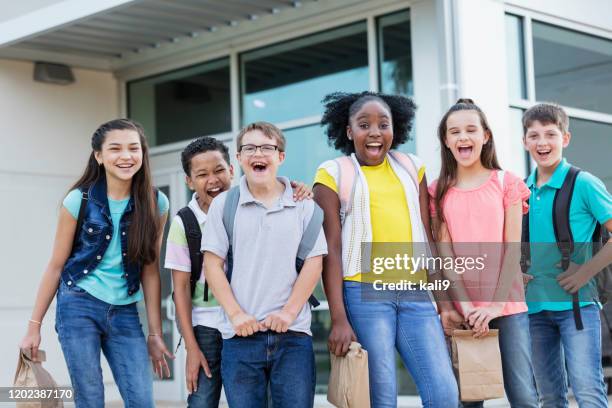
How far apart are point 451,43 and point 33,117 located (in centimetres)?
488

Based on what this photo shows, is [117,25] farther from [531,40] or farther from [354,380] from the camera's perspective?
[354,380]

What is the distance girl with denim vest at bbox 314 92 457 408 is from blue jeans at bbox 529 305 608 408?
59cm

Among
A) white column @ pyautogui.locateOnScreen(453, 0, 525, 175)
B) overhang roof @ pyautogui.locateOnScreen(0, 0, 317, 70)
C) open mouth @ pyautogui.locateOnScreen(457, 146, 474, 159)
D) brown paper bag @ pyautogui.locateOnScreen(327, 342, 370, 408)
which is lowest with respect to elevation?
brown paper bag @ pyautogui.locateOnScreen(327, 342, 370, 408)

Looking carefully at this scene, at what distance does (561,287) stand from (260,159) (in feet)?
5.44

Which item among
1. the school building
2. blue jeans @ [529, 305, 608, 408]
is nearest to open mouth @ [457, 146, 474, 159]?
blue jeans @ [529, 305, 608, 408]

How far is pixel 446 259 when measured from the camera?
14.6 ft

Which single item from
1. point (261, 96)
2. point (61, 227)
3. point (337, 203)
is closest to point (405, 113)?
point (337, 203)

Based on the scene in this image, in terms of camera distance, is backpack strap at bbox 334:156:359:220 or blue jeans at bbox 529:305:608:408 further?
blue jeans at bbox 529:305:608:408

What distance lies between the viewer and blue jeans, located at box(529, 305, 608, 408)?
4.52 m

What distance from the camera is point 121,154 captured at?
4648mm

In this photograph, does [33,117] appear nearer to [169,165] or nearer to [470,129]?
[169,165]

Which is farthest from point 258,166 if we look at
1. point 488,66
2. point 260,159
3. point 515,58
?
point 515,58

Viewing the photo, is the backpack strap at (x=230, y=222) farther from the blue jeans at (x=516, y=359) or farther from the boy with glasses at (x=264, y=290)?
the blue jeans at (x=516, y=359)

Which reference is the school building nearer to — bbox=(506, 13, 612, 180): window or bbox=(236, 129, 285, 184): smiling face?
bbox=(506, 13, 612, 180): window
